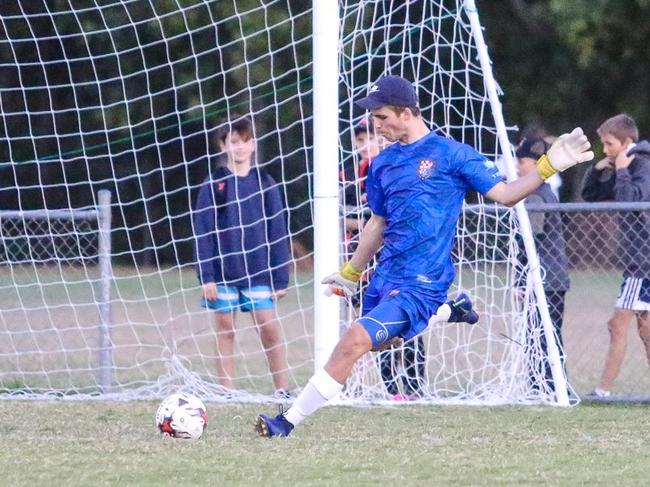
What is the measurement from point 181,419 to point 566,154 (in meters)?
2.31

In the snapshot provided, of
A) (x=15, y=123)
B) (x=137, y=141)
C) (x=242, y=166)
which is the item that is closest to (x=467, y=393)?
(x=242, y=166)

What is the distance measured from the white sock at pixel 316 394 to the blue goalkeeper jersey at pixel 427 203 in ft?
2.05

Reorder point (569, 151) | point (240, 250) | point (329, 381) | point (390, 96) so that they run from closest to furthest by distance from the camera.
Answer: point (569, 151)
point (329, 381)
point (390, 96)
point (240, 250)

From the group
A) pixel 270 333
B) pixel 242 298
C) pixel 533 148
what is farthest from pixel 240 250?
pixel 533 148

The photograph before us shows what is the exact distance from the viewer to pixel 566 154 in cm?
602

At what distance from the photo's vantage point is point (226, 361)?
8812 millimetres

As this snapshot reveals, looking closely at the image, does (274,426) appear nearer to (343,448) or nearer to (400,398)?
(343,448)

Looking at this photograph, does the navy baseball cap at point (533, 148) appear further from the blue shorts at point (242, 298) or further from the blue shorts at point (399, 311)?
the blue shorts at point (399, 311)

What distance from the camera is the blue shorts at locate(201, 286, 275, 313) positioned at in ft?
28.5

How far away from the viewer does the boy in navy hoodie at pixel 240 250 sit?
8672 millimetres

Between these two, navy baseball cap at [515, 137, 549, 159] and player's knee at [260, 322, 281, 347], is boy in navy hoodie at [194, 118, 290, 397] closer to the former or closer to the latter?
player's knee at [260, 322, 281, 347]

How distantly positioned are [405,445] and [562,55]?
17.4 metres

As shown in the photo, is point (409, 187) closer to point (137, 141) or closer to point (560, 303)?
point (560, 303)

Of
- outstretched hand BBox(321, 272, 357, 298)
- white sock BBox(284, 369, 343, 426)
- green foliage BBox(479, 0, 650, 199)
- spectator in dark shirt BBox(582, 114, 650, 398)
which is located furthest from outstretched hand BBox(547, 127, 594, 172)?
green foliage BBox(479, 0, 650, 199)
